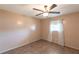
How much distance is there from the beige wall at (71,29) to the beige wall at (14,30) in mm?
2151

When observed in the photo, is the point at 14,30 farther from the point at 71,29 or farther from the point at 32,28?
the point at 71,29

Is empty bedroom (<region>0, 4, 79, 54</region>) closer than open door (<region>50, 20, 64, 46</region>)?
Yes

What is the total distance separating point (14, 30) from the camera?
338 centimetres

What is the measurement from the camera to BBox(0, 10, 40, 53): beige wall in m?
2.87

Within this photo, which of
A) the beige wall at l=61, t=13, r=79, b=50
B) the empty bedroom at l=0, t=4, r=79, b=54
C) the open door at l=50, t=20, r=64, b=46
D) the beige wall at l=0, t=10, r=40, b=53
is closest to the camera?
the empty bedroom at l=0, t=4, r=79, b=54

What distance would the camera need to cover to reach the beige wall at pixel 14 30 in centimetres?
287

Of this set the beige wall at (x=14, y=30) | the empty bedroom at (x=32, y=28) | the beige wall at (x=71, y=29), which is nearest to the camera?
the empty bedroom at (x=32, y=28)

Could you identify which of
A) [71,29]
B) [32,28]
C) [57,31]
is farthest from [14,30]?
[71,29]

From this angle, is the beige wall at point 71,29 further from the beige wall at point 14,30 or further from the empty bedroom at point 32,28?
the beige wall at point 14,30

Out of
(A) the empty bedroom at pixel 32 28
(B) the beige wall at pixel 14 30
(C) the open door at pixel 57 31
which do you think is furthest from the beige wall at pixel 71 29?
(B) the beige wall at pixel 14 30

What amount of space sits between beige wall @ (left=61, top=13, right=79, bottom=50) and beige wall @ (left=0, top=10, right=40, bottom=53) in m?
2.15

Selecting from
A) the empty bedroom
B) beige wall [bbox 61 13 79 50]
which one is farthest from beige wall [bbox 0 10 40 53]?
beige wall [bbox 61 13 79 50]

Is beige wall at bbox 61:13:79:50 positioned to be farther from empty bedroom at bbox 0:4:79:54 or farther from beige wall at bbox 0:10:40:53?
beige wall at bbox 0:10:40:53
